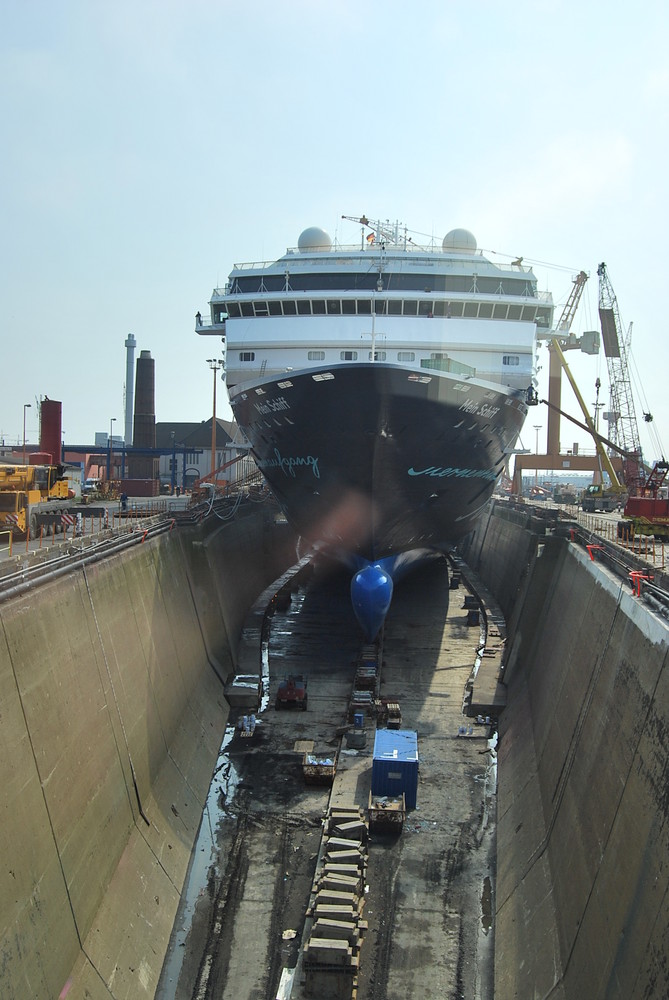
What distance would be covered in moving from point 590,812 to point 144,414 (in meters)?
52.3

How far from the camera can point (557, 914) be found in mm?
8469

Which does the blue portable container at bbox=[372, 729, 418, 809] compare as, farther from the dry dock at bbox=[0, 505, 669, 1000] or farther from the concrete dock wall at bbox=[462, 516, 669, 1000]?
the concrete dock wall at bbox=[462, 516, 669, 1000]

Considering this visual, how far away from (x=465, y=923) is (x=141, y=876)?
14.8 feet

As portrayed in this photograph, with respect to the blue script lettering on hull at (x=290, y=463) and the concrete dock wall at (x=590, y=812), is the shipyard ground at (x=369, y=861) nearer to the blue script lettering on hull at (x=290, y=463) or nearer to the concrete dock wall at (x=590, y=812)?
the concrete dock wall at (x=590, y=812)

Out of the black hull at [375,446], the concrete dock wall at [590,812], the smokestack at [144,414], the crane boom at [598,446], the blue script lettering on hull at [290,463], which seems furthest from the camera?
the smokestack at [144,414]

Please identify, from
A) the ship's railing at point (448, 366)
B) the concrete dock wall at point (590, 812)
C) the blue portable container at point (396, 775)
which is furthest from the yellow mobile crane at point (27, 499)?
the concrete dock wall at point (590, 812)

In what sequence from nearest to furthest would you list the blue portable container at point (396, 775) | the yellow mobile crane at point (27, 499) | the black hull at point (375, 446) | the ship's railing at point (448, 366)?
1. the blue portable container at point (396, 775)
2. the black hull at point (375, 446)
3. the yellow mobile crane at point (27, 499)
4. the ship's railing at point (448, 366)

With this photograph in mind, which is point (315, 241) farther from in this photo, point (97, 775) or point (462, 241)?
point (97, 775)

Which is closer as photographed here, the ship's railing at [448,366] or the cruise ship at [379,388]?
the cruise ship at [379,388]

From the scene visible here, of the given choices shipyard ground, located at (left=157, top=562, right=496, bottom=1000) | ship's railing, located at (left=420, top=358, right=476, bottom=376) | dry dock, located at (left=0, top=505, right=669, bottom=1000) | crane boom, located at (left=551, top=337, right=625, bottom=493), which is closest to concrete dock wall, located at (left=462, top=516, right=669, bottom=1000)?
dry dock, located at (left=0, top=505, right=669, bottom=1000)

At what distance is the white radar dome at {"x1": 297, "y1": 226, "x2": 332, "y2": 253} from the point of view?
28.7m

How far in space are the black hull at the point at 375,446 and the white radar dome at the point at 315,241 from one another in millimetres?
11012

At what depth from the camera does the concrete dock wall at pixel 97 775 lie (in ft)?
23.5

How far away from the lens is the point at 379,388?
15742 mm
